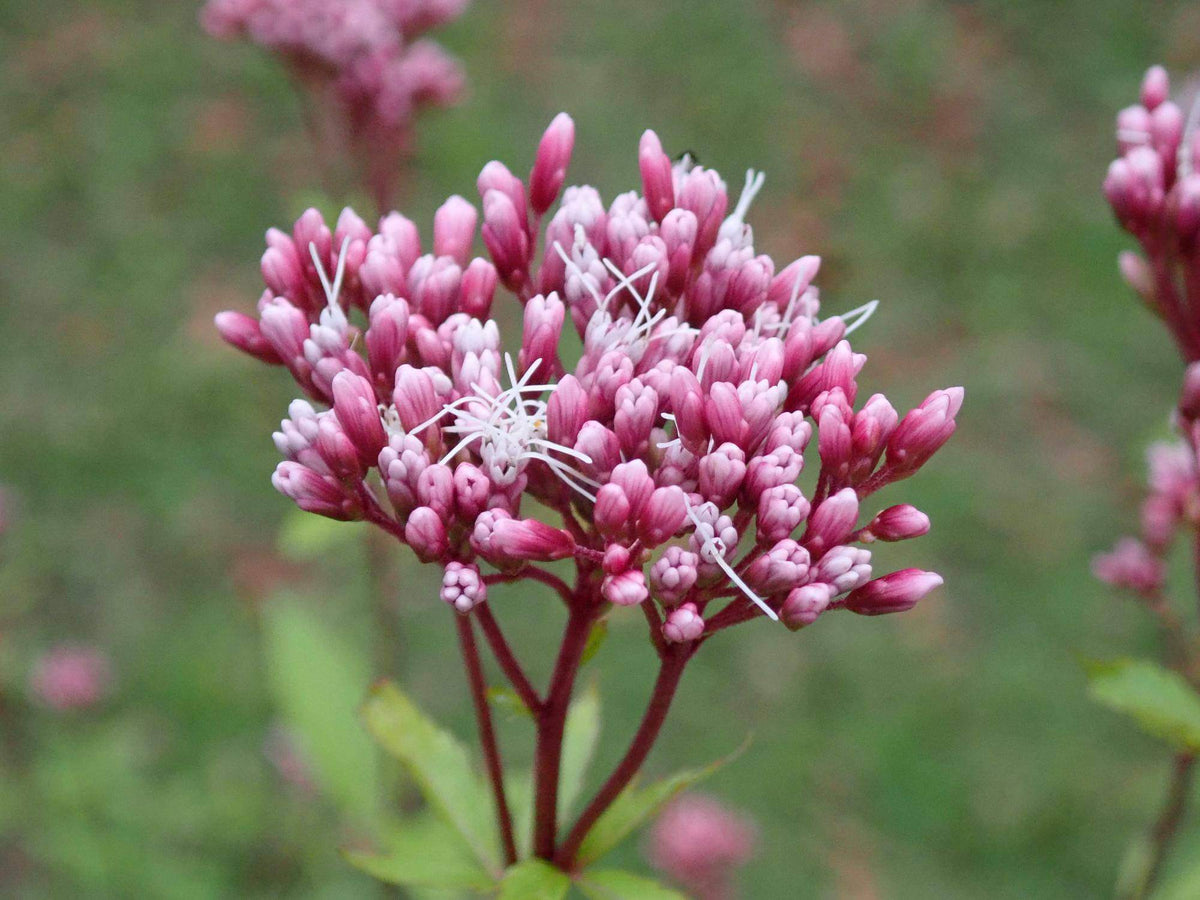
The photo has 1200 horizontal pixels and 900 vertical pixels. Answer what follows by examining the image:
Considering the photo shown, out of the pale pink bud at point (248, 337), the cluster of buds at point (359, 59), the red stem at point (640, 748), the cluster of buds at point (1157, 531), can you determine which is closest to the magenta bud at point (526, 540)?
the red stem at point (640, 748)

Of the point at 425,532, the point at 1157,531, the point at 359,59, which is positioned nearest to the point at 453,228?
the point at 425,532

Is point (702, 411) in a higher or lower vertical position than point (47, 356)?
lower

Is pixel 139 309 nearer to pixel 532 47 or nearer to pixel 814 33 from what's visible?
pixel 532 47

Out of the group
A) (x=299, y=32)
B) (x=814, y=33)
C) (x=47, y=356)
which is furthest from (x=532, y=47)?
(x=299, y=32)

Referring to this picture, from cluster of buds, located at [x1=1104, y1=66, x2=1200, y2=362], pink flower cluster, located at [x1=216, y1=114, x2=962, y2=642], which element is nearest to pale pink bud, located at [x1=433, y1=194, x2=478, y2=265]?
pink flower cluster, located at [x1=216, y1=114, x2=962, y2=642]

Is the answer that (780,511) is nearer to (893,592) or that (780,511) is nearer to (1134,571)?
(893,592)

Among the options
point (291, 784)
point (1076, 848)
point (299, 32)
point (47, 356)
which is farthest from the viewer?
point (47, 356)

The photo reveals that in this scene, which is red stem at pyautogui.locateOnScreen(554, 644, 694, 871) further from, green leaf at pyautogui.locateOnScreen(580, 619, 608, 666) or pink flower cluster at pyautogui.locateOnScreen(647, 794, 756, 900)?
pink flower cluster at pyautogui.locateOnScreen(647, 794, 756, 900)
